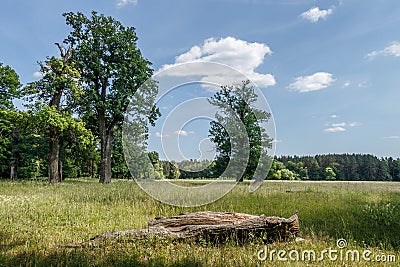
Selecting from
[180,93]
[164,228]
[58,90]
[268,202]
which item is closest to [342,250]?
[164,228]

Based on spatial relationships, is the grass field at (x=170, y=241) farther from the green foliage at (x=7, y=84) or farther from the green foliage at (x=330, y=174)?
the green foliage at (x=330, y=174)

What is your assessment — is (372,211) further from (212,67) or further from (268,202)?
(212,67)

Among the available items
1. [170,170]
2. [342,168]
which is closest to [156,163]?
[170,170]

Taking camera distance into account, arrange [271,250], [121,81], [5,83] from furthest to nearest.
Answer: [5,83] < [121,81] < [271,250]

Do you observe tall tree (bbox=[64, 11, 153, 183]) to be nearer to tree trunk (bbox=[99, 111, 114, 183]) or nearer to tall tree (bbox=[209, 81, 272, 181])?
tree trunk (bbox=[99, 111, 114, 183])

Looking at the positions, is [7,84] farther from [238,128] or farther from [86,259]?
[86,259]

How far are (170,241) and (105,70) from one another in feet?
72.7

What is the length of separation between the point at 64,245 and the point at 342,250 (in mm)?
5428

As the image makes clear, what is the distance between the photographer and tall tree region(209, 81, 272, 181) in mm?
12209

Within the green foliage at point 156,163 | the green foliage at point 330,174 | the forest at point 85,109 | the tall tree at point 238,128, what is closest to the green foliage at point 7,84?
the forest at point 85,109

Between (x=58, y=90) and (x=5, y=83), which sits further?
(x=5, y=83)

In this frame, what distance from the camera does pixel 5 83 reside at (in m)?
→ 31.8

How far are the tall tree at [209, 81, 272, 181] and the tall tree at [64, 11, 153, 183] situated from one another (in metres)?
9.76

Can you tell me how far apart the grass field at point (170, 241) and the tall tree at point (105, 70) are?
1384 centimetres
